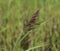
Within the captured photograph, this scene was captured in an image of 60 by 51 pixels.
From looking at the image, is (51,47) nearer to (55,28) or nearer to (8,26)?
(55,28)

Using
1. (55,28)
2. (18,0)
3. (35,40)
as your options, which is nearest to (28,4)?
(18,0)

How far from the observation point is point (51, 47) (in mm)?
1306

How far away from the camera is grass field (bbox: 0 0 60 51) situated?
1.31 m

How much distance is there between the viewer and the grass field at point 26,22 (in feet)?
4.28

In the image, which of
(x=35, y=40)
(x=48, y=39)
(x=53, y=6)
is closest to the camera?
(x=35, y=40)

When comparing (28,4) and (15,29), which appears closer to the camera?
(15,29)

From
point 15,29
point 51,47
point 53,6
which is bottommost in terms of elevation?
point 51,47

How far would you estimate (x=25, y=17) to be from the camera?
1554 mm

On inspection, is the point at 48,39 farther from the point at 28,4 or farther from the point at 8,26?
the point at 28,4

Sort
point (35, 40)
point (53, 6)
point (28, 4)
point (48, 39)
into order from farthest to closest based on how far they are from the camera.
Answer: point (28, 4) < point (53, 6) < point (48, 39) < point (35, 40)

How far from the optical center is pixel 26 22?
1417 millimetres

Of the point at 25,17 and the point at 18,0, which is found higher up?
the point at 18,0

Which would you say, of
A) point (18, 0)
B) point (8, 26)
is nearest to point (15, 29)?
point (8, 26)

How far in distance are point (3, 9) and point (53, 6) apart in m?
0.40
